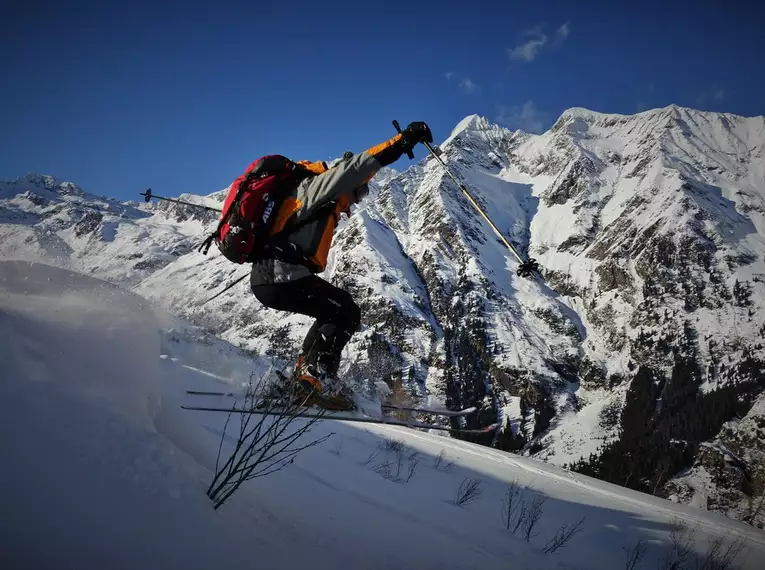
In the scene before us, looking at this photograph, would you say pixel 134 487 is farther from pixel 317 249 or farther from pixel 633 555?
pixel 633 555

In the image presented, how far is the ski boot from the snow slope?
79cm

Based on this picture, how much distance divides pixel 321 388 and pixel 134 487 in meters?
3.09

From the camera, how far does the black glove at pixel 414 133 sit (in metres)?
4.40

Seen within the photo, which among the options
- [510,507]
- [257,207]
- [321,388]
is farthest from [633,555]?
[257,207]

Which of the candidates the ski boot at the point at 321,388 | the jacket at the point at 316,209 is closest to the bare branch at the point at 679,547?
the ski boot at the point at 321,388

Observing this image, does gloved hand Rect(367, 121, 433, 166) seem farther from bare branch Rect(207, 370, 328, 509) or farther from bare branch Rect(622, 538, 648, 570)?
bare branch Rect(622, 538, 648, 570)

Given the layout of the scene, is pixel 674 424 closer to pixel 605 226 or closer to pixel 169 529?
pixel 605 226

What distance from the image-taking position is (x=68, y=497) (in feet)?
5.36

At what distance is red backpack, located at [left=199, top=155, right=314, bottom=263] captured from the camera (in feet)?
13.8

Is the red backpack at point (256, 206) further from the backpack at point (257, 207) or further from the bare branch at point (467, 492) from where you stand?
the bare branch at point (467, 492)

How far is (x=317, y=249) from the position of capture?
173 inches

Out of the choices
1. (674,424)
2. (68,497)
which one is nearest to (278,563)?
(68,497)

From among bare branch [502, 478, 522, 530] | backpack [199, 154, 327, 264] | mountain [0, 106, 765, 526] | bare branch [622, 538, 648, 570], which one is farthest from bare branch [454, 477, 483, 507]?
mountain [0, 106, 765, 526]

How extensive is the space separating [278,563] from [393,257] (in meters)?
160
